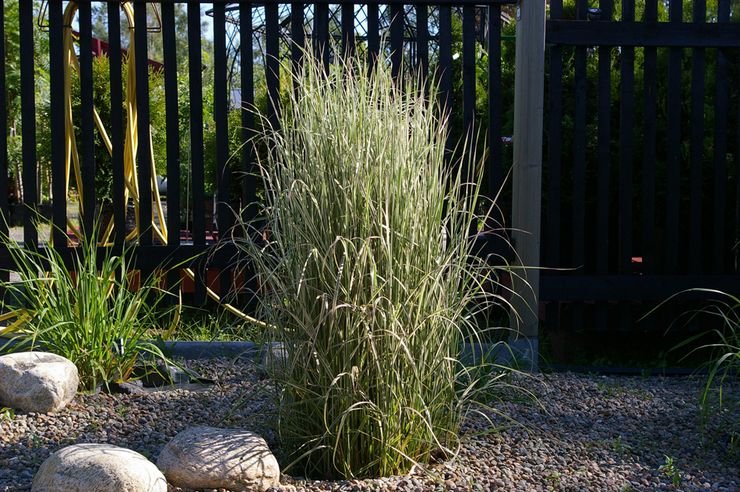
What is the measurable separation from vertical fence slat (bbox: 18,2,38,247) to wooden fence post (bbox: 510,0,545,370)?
231cm

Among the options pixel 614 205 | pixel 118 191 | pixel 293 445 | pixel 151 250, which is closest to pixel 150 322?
pixel 151 250

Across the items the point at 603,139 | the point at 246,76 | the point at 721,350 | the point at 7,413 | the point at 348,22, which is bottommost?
the point at 721,350

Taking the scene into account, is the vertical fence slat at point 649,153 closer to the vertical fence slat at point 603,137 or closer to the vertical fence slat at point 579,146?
the vertical fence slat at point 603,137

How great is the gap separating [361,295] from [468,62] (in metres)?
2.11

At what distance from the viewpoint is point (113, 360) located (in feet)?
11.4

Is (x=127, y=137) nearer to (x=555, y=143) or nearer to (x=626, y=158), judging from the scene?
(x=555, y=143)

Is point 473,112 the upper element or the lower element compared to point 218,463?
upper

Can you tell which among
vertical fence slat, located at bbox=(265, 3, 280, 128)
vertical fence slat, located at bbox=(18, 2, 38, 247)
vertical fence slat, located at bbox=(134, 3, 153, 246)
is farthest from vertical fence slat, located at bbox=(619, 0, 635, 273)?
vertical fence slat, located at bbox=(18, 2, 38, 247)

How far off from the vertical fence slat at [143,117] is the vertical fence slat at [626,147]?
2.31 metres

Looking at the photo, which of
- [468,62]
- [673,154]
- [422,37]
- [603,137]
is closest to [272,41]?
[422,37]

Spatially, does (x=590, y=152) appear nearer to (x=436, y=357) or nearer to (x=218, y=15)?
(x=218, y=15)

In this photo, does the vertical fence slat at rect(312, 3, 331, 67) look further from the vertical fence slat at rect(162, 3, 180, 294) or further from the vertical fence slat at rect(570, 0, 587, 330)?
the vertical fence slat at rect(570, 0, 587, 330)

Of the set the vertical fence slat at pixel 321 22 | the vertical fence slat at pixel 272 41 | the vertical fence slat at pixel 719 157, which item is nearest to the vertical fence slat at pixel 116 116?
the vertical fence slat at pixel 272 41

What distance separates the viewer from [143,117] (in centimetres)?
430
